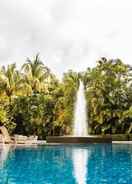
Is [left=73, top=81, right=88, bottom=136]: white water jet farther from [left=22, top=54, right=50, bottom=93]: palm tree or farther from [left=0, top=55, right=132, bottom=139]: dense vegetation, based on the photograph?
[left=22, top=54, right=50, bottom=93]: palm tree

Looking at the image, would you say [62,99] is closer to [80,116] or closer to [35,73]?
[80,116]

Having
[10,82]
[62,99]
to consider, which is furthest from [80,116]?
[10,82]

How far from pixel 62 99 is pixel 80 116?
2454mm

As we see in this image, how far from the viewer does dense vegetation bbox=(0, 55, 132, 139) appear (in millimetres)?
35844

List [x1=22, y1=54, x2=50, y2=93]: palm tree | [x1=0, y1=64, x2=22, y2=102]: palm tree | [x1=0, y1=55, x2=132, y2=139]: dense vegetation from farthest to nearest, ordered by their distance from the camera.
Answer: [x1=22, y1=54, x2=50, y2=93]: palm tree
[x1=0, y1=64, x2=22, y2=102]: palm tree
[x1=0, y1=55, x2=132, y2=139]: dense vegetation

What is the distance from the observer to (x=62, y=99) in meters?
37.5

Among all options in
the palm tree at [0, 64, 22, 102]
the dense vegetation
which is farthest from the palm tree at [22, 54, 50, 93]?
the palm tree at [0, 64, 22, 102]

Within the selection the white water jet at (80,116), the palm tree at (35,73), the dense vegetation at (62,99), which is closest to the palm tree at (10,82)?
the dense vegetation at (62,99)

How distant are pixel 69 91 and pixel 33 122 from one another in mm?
4612

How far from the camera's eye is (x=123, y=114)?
34.8 meters

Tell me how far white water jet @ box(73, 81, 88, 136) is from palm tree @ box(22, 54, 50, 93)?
3911 mm

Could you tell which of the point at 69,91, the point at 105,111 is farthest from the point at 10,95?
the point at 105,111

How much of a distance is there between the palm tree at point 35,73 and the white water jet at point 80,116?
3.91 m

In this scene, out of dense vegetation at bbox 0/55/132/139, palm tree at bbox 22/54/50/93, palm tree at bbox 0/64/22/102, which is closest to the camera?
dense vegetation at bbox 0/55/132/139
